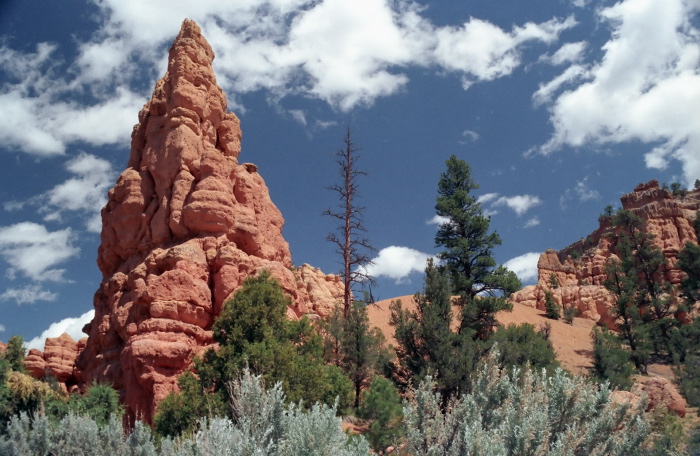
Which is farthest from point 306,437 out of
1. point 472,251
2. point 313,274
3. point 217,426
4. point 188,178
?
point 313,274

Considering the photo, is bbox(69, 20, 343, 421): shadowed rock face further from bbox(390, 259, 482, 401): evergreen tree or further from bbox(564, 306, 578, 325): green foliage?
bbox(564, 306, 578, 325): green foliage

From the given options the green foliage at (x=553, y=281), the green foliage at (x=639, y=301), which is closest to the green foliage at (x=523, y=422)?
the green foliage at (x=639, y=301)

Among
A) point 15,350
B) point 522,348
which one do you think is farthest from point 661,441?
point 15,350

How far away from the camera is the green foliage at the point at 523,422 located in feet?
26.1

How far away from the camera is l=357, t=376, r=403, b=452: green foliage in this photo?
55.0 feet

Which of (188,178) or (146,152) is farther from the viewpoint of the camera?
(146,152)

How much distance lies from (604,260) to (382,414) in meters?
67.7

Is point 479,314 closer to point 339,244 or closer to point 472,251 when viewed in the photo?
point 472,251

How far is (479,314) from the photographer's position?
29.8 m

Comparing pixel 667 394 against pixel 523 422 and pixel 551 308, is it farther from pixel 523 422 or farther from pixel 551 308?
pixel 551 308

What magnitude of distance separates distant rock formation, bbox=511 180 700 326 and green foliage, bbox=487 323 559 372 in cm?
3331

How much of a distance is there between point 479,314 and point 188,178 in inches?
647

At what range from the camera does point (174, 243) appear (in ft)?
78.7

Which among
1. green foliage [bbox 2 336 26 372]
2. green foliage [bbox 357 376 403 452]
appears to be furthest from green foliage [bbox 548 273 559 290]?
green foliage [bbox 2 336 26 372]
